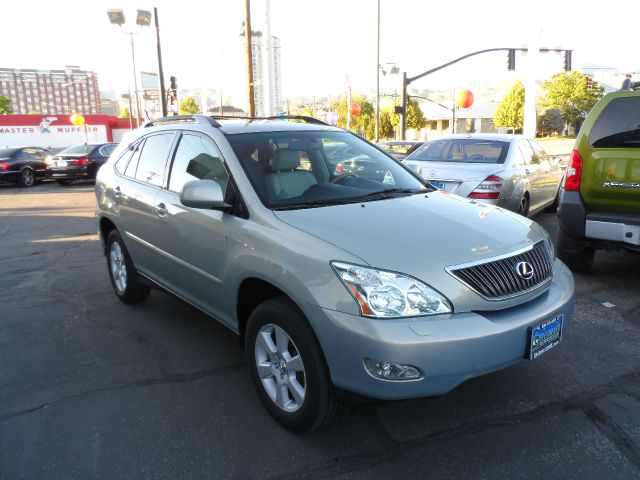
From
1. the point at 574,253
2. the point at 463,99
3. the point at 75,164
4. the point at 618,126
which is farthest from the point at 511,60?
the point at 618,126

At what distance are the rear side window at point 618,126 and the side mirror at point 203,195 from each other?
3847mm

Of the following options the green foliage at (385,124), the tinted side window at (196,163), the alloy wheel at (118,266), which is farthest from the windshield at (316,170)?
the green foliage at (385,124)

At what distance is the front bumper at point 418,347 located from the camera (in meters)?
2.33

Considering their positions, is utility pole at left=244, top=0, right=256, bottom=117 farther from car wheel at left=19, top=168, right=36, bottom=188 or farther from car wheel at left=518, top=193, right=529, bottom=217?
car wheel at left=518, top=193, right=529, bottom=217

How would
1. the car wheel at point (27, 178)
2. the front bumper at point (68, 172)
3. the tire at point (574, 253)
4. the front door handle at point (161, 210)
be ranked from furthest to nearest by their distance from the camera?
1. the car wheel at point (27, 178)
2. the front bumper at point (68, 172)
3. the tire at point (574, 253)
4. the front door handle at point (161, 210)

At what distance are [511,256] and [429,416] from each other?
1057mm

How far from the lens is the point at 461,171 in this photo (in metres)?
7.05

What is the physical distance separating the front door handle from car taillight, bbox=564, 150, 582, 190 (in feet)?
12.8

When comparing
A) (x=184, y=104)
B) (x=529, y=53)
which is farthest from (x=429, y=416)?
(x=184, y=104)

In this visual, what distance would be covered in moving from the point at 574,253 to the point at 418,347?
157 inches

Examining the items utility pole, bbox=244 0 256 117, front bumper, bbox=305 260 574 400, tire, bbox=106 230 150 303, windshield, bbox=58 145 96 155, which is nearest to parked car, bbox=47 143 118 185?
windshield, bbox=58 145 96 155

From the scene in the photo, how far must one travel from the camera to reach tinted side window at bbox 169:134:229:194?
346cm

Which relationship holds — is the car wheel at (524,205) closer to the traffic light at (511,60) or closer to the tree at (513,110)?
the traffic light at (511,60)

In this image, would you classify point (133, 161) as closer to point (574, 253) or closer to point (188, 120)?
point (188, 120)
